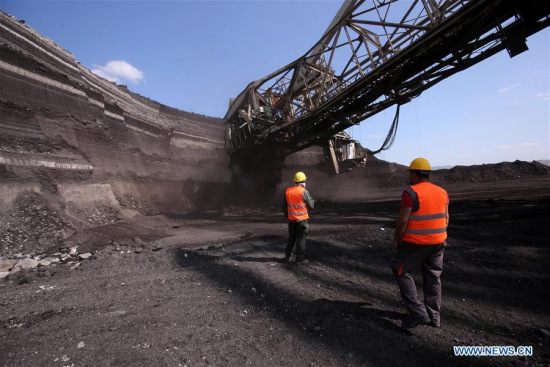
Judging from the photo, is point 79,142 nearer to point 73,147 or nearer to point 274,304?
point 73,147

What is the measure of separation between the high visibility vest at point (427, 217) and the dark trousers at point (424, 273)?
9 centimetres

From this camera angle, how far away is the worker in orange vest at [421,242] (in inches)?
107

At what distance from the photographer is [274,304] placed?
11.6ft

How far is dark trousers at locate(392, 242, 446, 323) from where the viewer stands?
277cm

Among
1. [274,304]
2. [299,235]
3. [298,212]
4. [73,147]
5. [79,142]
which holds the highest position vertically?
[79,142]

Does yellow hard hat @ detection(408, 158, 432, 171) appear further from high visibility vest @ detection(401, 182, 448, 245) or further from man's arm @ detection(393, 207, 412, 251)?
man's arm @ detection(393, 207, 412, 251)

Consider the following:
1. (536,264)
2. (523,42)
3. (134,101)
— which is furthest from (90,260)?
(134,101)

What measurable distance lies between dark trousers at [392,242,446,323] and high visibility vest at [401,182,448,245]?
9 centimetres

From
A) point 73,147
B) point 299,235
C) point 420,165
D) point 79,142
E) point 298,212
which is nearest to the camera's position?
point 420,165

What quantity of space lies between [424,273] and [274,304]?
71.0 inches

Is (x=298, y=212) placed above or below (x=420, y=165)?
below

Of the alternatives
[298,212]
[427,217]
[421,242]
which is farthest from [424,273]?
[298,212]

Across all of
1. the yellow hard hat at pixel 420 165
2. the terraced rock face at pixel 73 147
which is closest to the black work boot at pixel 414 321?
the yellow hard hat at pixel 420 165

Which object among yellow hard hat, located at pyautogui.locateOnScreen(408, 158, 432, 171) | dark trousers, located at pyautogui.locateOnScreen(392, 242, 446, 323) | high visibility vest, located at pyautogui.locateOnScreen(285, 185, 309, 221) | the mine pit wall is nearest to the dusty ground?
dark trousers, located at pyautogui.locateOnScreen(392, 242, 446, 323)
